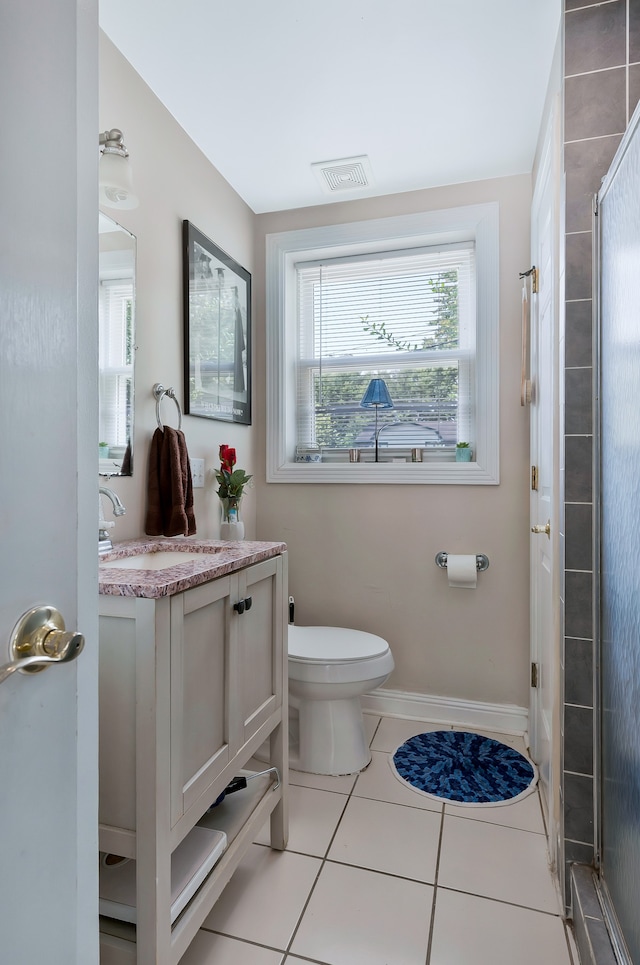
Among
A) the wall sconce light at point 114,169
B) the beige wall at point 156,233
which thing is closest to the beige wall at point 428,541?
the beige wall at point 156,233

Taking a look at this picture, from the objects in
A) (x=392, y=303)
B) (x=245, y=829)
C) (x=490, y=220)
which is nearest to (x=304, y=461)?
(x=392, y=303)

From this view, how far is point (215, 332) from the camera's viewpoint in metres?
2.24

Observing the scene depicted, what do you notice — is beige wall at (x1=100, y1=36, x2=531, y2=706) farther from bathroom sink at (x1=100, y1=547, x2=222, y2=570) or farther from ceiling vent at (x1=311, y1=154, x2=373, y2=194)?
bathroom sink at (x1=100, y1=547, x2=222, y2=570)

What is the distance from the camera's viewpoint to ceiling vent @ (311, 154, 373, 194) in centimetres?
221

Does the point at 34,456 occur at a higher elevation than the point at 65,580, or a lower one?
higher

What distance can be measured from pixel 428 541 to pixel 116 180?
180 cm

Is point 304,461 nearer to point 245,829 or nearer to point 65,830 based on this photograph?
point 245,829

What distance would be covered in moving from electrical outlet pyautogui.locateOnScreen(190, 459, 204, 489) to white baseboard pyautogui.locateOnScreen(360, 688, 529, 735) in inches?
49.7

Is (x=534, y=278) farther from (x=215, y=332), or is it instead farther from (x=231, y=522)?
(x=231, y=522)

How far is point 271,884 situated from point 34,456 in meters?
1.45

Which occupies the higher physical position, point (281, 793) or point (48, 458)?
point (48, 458)

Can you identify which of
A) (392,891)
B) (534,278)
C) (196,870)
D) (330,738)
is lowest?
(392,891)

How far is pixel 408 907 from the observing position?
4.54 ft

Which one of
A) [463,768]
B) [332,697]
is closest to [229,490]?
[332,697]
